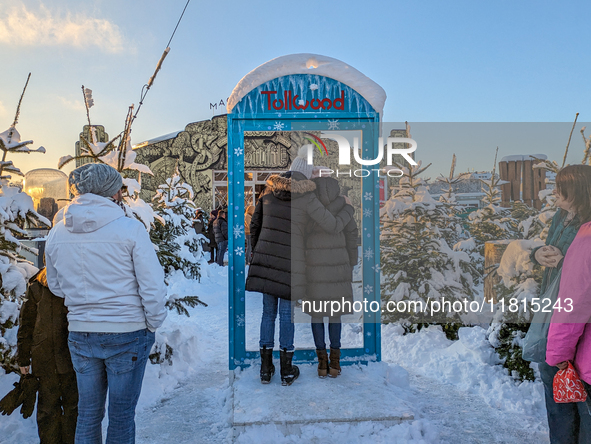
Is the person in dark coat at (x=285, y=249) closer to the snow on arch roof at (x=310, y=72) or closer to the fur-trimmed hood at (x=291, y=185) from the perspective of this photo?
the fur-trimmed hood at (x=291, y=185)

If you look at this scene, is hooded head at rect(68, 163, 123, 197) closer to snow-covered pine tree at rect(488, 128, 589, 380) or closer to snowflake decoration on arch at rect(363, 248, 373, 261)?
snowflake decoration on arch at rect(363, 248, 373, 261)

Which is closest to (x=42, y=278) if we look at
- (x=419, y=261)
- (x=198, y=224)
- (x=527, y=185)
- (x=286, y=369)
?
(x=286, y=369)

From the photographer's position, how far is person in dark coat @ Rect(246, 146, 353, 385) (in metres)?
3.32

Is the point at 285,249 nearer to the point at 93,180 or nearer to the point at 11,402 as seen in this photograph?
the point at 93,180

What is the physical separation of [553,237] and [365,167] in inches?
74.1

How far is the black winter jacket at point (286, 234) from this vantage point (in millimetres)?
3320

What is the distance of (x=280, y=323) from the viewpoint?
341 centimetres

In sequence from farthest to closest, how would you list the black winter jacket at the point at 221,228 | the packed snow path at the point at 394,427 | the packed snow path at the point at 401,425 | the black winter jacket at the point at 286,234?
the black winter jacket at the point at 221,228 → the black winter jacket at the point at 286,234 → the packed snow path at the point at 394,427 → the packed snow path at the point at 401,425

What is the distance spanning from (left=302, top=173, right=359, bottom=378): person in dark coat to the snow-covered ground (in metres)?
0.55

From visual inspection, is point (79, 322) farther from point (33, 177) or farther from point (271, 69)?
point (33, 177)

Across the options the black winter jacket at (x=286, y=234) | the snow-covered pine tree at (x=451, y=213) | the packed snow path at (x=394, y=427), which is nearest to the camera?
the packed snow path at (x=394, y=427)

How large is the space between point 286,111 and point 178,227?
241 inches

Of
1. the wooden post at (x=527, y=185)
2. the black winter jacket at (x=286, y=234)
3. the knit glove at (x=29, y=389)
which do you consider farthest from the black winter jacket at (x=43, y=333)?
the wooden post at (x=527, y=185)

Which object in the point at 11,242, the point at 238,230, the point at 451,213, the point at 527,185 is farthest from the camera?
the point at 527,185
